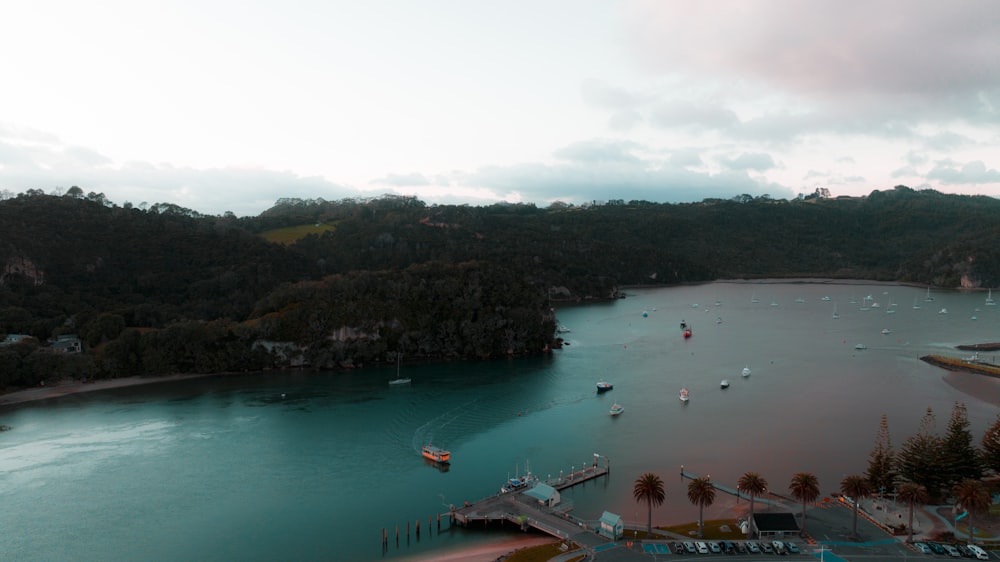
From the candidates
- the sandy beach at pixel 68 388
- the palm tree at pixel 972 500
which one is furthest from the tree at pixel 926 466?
the sandy beach at pixel 68 388

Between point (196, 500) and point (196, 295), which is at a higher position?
point (196, 295)

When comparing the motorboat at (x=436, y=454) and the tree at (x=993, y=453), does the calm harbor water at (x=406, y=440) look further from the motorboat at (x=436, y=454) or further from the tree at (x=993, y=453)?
the tree at (x=993, y=453)

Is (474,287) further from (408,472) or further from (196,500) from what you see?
(196,500)

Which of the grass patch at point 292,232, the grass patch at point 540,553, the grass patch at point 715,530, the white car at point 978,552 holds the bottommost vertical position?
the grass patch at point 540,553

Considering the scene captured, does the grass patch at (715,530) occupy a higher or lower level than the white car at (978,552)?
lower

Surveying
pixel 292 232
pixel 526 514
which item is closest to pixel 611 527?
pixel 526 514

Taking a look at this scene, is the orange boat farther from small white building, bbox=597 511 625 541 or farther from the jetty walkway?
small white building, bbox=597 511 625 541

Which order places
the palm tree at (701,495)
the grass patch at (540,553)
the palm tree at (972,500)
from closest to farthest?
the palm tree at (972,500) → the grass patch at (540,553) → the palm tree at (701,495)

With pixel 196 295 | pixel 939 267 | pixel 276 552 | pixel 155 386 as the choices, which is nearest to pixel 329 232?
pixel 196 295
